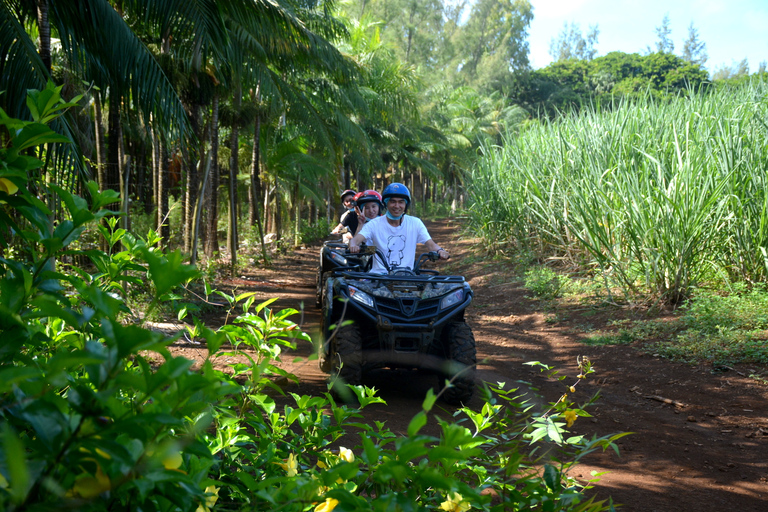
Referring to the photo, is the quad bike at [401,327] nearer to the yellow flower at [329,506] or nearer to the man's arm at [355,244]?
the man's arm at [355,244]

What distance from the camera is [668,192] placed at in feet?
23.6

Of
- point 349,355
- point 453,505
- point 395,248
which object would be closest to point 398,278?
point 349,355

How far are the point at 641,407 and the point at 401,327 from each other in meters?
2.06

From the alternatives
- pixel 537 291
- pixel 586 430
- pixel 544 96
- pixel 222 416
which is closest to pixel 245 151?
pixel 537 291

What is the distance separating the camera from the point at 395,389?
519cm

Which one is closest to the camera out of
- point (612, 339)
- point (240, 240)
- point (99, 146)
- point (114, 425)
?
point (114, 425)

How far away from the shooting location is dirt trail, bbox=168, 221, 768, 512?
3.35 meters

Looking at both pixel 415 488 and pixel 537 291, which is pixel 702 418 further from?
pixel 537 291

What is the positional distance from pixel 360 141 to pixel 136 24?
870 cm

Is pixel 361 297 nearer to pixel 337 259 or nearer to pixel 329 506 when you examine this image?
pixel 337 259

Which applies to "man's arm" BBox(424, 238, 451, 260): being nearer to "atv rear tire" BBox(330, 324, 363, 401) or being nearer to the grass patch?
"atv rear tire" BBox(330, 324, 363, 401)

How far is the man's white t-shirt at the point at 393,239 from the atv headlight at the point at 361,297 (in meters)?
1.18

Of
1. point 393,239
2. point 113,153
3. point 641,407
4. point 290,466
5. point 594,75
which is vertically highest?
point 594,75

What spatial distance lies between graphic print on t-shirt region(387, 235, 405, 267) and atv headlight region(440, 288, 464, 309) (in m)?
1.16
